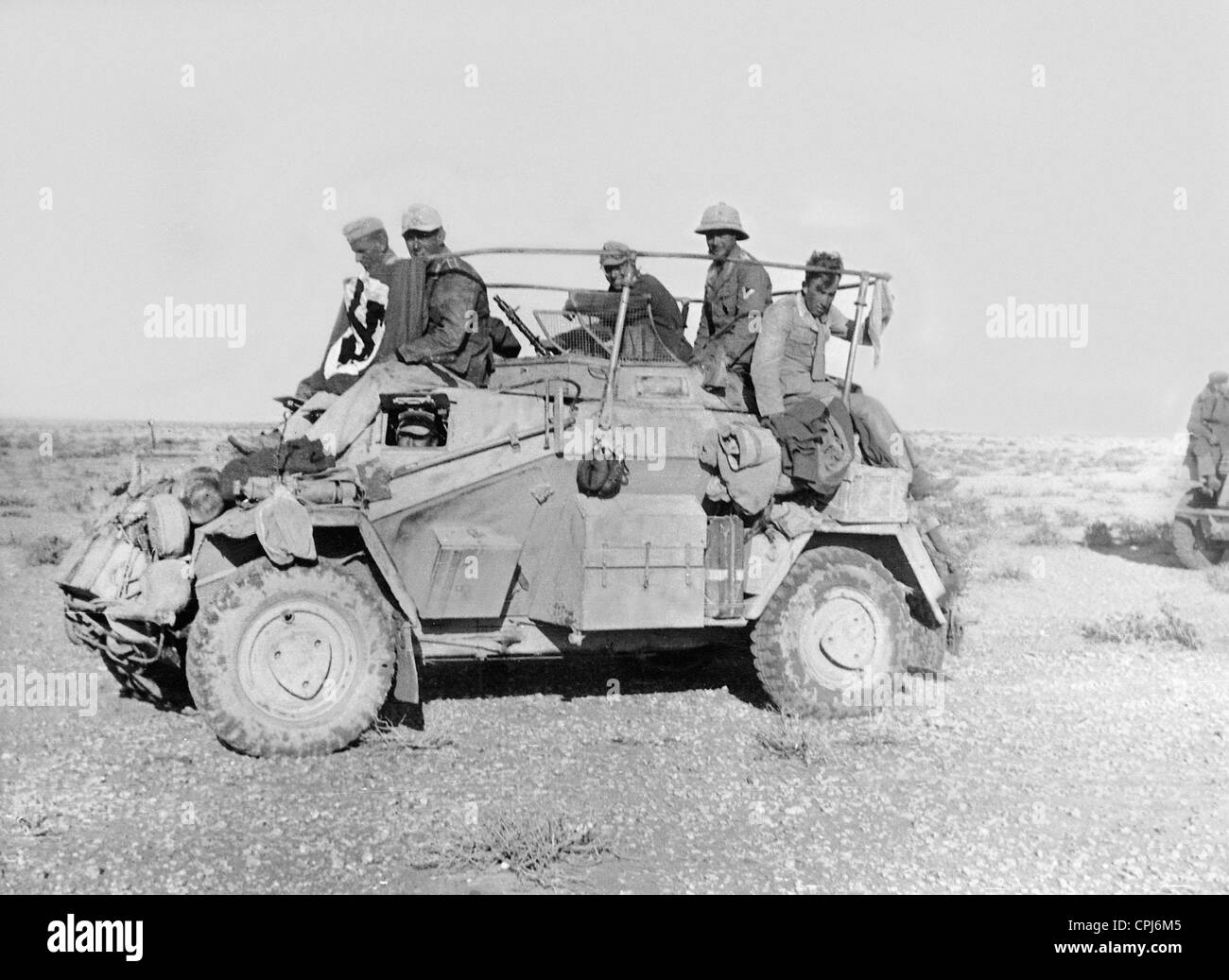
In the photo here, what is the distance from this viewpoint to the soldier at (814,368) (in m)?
8.55

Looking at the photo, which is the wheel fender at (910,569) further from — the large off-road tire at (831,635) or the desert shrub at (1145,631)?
the desert shrub at (1145,631)

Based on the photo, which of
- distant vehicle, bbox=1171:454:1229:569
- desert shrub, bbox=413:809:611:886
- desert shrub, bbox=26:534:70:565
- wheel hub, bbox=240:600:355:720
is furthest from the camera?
distant vehicle, bbox=1171:454:1229:569

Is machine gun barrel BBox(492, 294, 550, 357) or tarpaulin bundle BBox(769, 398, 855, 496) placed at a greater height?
machine gun barrel BBox(492, 294, 550, 357)

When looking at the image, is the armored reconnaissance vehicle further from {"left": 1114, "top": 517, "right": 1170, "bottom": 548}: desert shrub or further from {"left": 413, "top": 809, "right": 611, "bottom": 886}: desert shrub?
{"left": 1114, "top": 517, "right": 1170, "bottom": 548}: desert shrub

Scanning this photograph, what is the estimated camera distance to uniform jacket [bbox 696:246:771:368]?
8.92 m

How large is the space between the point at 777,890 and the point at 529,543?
9.36 feet

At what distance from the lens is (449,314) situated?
826cm

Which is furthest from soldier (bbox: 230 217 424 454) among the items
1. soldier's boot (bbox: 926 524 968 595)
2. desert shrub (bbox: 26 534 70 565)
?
desert shrub (bbox: 26 534 70 565)

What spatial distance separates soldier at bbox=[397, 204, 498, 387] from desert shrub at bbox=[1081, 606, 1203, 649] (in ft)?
19.5

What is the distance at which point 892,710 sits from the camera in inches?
338

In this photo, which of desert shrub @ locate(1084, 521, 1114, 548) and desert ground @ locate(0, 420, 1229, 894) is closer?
desert ground @ locate(0, 420, 1229, 894)

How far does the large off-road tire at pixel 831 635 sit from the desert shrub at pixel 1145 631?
340cm

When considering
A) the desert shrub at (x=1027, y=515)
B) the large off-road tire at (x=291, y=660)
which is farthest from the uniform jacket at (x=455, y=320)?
the desert shrub at (x=1027, y=515)

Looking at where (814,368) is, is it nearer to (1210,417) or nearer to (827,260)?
(827,260)
